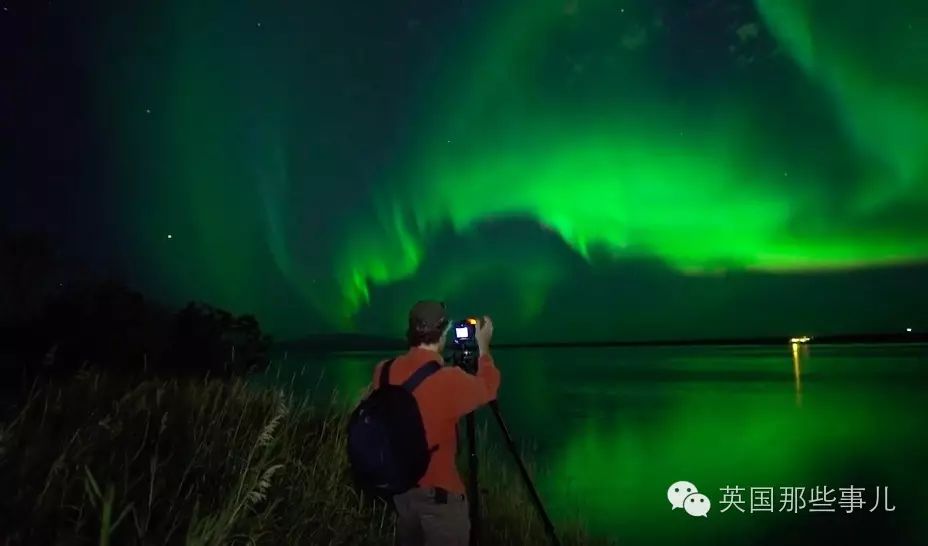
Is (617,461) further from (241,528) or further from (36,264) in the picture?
(241,528)

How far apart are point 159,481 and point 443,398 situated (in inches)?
50.2

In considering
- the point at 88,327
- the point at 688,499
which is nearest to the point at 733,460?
the point at 688,499

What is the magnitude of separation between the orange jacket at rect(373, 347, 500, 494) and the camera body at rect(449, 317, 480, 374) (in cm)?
70

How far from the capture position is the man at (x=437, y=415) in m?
3.05

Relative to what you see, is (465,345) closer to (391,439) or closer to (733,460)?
(391,439)

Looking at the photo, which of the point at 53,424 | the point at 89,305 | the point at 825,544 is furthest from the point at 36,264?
the point at 825,544

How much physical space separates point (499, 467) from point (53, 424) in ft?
17.9

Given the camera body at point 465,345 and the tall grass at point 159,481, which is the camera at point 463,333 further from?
the tall grass at point 159,481

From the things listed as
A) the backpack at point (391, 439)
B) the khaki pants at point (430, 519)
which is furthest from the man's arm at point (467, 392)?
the khaki pants at point (430, 519)

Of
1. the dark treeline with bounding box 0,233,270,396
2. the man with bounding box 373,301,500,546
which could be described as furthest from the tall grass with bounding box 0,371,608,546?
the dark treeline with bounding box 0,233,270,396

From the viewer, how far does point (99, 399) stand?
455 centimetres

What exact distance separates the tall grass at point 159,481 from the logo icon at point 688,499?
891 centimetres

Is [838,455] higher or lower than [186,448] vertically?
higher

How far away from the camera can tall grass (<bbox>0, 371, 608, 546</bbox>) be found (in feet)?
8.41
